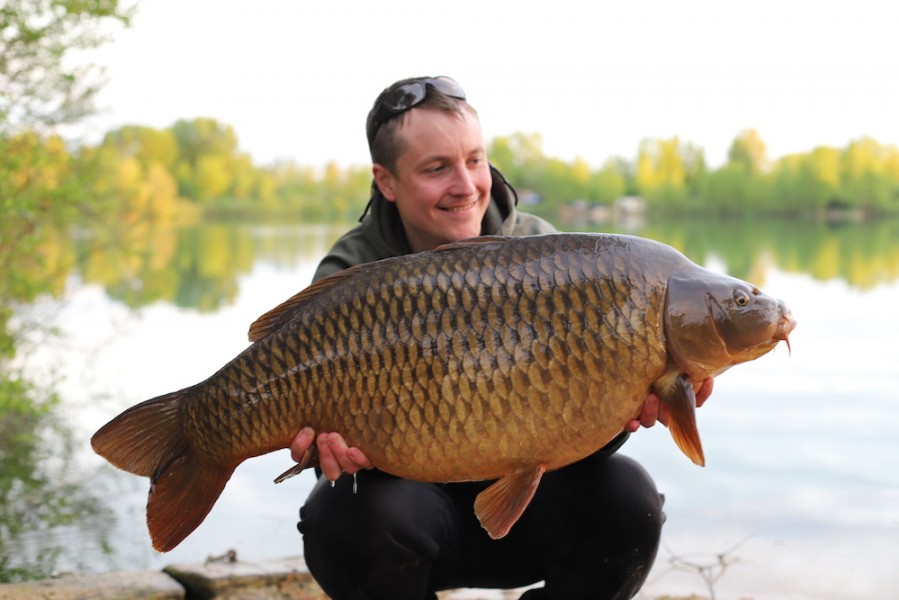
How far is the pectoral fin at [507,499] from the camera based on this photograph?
144 centimetres

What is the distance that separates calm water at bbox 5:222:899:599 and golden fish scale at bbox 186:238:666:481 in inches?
66.7

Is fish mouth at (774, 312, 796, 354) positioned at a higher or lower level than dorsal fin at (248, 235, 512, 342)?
lower

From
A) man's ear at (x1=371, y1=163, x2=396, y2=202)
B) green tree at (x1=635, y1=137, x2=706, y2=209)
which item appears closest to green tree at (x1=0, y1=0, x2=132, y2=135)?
man's ear at (x1=371, y1=163, x2=396, y2=202)

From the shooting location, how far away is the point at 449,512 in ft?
5.76

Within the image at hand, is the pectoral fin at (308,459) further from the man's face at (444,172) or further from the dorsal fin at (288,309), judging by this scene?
the man's face at (444,172)

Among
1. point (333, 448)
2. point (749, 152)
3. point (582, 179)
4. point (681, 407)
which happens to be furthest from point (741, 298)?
point (749, 152)

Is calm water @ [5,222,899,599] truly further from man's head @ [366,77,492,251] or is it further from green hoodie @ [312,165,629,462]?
man's head @ [366,77,492,251]

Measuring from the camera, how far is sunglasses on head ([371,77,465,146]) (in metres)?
1.91

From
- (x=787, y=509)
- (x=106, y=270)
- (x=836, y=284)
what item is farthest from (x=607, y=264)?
(x=106, y=270)

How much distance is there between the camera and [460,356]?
55.8 inches

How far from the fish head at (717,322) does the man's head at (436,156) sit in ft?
2.01

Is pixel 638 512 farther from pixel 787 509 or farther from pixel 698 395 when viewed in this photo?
pixel 787 509

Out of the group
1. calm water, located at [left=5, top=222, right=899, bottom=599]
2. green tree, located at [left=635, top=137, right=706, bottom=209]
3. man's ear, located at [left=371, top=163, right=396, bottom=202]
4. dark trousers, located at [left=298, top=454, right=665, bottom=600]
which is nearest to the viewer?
dark trousers, located at [left=298, top=454, right=665, bottom=600]

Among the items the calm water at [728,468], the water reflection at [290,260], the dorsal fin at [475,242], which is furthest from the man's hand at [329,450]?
the water reflection at [290,260]
